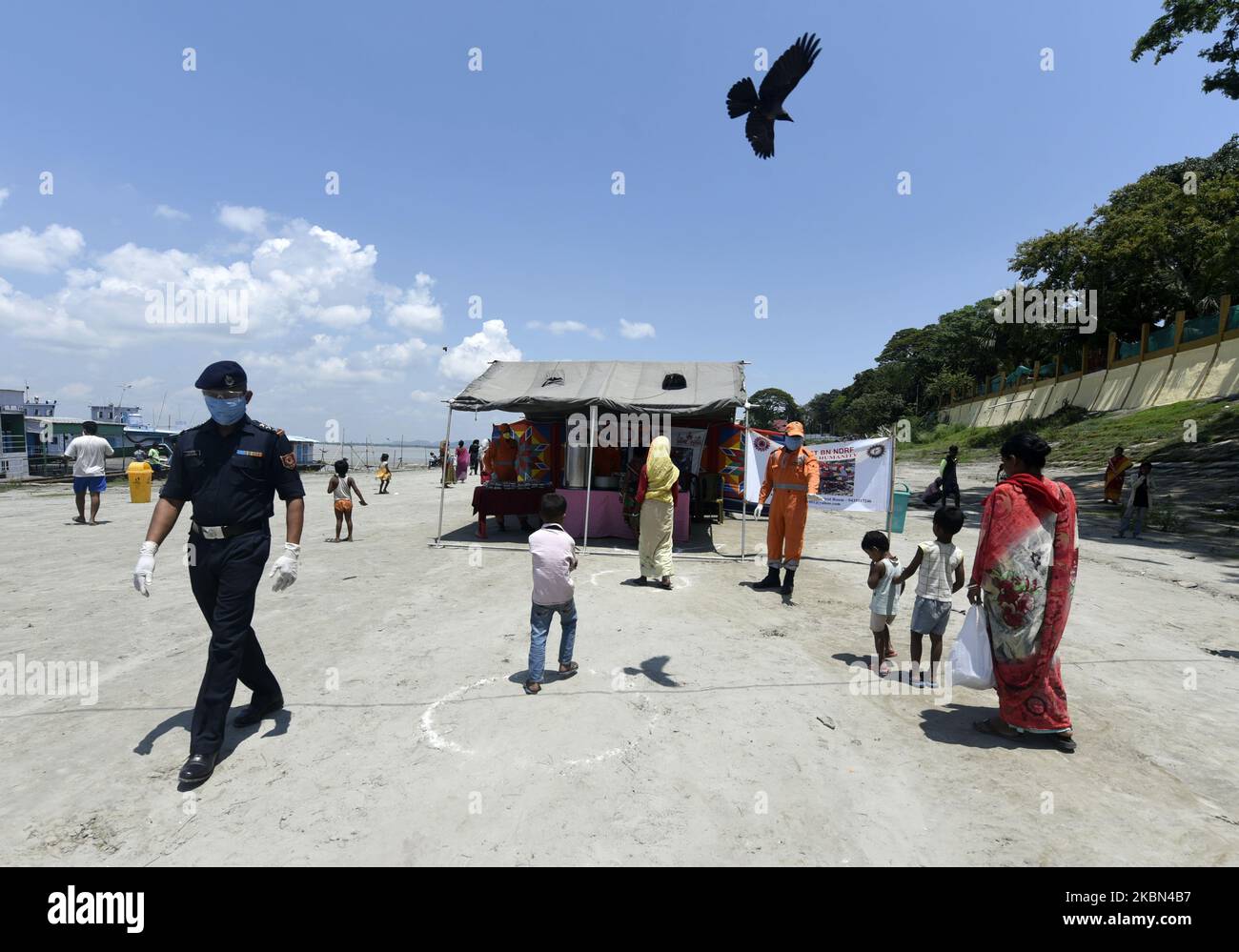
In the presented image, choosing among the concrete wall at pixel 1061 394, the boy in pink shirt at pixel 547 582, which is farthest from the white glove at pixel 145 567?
the concrete wall at pixel 1061 394

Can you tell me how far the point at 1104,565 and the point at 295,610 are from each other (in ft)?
37.3

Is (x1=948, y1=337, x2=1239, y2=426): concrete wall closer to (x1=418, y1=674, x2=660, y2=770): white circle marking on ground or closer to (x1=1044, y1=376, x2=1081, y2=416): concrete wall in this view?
(x1=1044, y1=376, x2=1081, y2=416): concrete wall

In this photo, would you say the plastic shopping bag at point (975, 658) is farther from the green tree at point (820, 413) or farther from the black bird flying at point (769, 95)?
the green tree at point (820, 413)

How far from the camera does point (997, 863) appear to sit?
2439mm

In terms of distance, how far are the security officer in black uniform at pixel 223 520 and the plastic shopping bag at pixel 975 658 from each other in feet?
13.2

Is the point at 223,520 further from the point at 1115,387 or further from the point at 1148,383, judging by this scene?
the point at 1115,387

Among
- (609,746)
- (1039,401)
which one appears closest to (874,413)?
(1039,401)

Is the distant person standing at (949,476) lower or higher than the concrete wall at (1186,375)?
lower

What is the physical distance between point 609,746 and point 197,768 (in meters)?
2.17

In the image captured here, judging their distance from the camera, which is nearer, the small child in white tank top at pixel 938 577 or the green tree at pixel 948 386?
the small child in white tank top at pixel 938 577

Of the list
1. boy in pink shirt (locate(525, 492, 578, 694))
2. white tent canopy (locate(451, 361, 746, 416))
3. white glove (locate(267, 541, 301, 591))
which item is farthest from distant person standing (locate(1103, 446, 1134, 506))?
white glove (locate(267, 541, 301, 591))

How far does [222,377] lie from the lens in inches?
132

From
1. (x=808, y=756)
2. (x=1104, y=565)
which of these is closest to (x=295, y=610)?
(x=808, y=756)

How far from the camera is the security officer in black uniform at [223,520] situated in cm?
312
